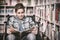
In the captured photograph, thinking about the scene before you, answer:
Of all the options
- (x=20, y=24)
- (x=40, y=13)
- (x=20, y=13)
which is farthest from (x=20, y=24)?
(x=40, y=13)

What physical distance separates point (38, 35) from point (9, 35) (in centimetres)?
30

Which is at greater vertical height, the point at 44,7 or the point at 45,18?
the point at 44,7

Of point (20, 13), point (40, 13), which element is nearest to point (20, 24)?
point (20, 13)

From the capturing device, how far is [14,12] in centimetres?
160

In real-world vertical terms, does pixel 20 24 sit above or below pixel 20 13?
below

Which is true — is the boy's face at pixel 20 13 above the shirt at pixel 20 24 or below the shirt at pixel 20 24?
above

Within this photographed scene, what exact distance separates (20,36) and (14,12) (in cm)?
25

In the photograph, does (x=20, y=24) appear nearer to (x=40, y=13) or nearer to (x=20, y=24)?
(x=20, y=24)

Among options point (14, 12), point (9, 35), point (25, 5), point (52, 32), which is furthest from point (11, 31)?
point (52, 32)

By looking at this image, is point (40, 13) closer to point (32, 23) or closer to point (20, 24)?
Answer: point (32, 23)

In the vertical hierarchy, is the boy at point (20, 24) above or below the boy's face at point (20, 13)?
below

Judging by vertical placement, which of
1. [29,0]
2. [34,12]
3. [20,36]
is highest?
[29,0]

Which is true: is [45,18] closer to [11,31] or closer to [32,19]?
[32,19]

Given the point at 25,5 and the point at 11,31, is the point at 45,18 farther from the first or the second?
the point at 11,31
